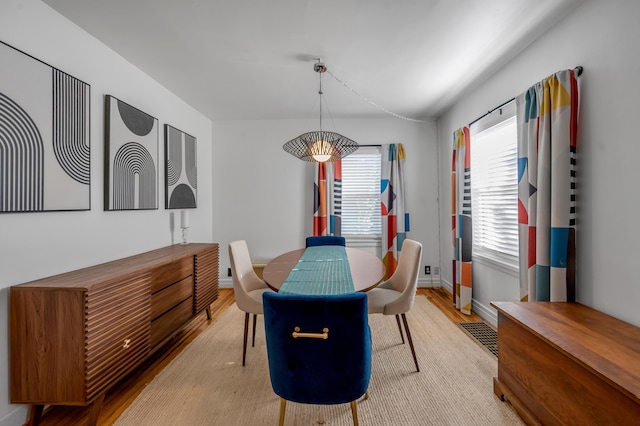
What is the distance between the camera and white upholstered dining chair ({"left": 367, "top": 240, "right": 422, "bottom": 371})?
209cm

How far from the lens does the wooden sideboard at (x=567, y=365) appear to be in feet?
3.63

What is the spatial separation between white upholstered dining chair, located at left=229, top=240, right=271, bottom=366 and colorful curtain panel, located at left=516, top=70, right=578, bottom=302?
2004 millimetres

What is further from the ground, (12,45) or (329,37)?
(329,37)

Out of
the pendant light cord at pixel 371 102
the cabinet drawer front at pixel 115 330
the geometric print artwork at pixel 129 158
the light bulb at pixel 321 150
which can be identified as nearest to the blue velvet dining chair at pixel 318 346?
the cabinet drawer front at pixel 115 330

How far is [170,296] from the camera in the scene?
7.67 feet

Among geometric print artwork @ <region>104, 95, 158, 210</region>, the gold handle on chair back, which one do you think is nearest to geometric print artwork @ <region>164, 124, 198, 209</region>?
geometric print artwork @ <region>104, 95, 158, 210</region>

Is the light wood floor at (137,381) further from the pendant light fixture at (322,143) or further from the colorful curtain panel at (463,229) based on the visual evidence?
the pendant light fixture at (322,143)

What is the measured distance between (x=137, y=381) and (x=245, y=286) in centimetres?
96

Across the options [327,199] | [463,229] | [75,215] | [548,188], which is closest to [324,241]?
[327,199]

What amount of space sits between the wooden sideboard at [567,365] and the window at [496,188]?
97cm

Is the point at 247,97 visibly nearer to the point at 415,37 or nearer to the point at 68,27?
the point at 68,27

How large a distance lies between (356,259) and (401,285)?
1.40ft

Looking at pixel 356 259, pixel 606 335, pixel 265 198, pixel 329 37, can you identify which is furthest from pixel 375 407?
pixel 265 198

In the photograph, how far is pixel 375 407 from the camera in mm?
1732
